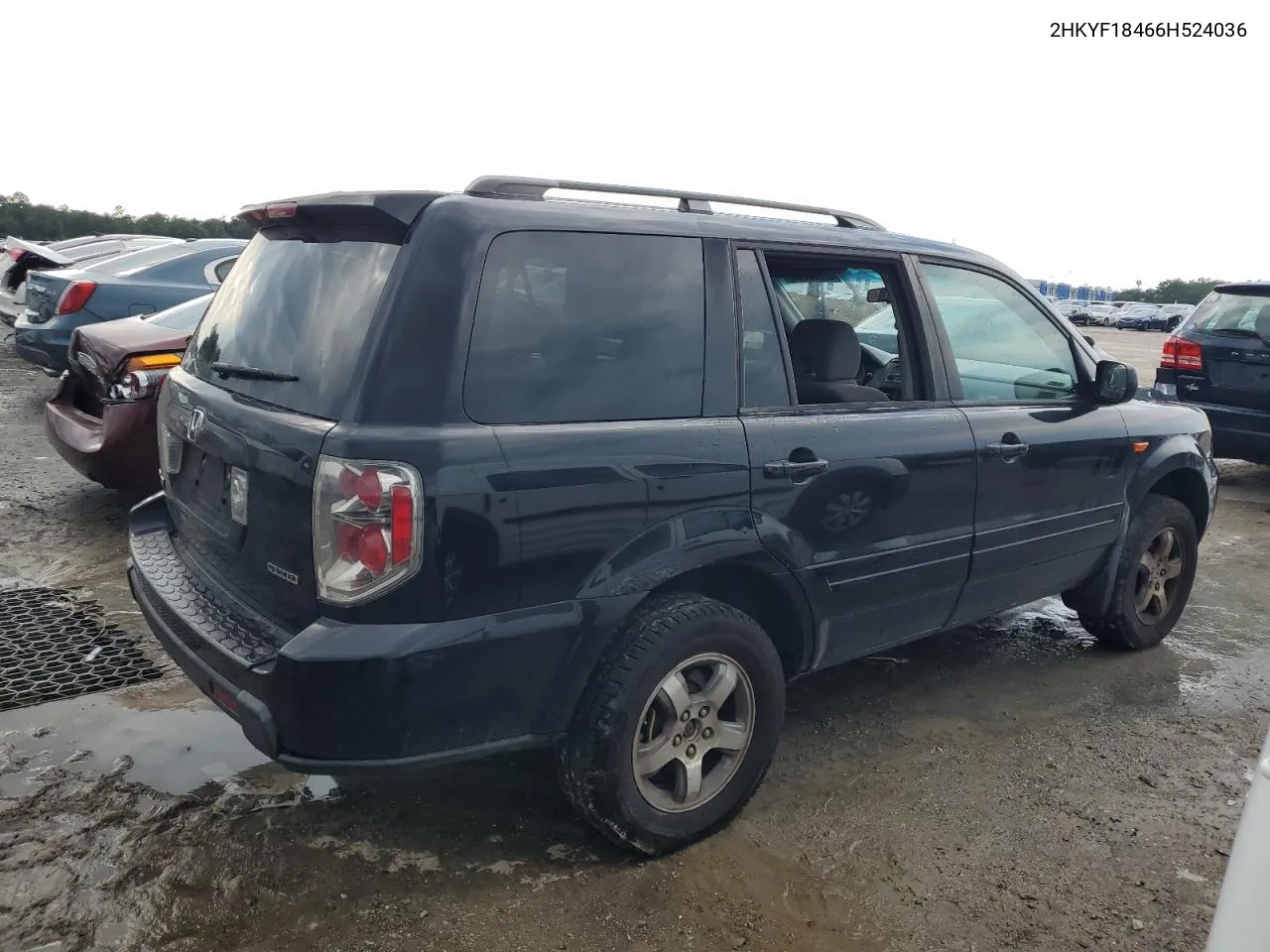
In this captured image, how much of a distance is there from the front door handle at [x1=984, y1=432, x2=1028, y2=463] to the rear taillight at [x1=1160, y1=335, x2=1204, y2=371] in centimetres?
538

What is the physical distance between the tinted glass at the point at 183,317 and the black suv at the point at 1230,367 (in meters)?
7.65

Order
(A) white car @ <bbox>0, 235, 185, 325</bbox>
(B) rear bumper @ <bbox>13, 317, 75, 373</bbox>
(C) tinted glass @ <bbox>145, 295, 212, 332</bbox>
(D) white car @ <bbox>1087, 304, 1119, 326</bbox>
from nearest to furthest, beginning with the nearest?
(C) tinted glass @ <bbox>145, 295, 212, 332</bbox> < (B) rear bumper @ <bbox>13, 317, 75, 373</bbox> < (A) white car @ <bbox>0, 235, 185, 325</bbox> < (D) white car @ <bbox>1087, 304, 1119, 326</bbox>

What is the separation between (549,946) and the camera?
96.5 inches

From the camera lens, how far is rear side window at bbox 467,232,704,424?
246cm

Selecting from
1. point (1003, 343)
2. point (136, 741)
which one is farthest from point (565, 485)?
point (1003, 343)

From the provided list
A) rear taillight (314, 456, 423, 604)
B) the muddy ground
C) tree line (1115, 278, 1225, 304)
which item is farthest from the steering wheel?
tree line (1115, 278, 1225, 304)

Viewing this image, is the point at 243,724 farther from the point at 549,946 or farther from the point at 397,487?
the point at 549,946

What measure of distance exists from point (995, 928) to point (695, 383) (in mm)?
1692

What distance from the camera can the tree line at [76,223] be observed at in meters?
32.9

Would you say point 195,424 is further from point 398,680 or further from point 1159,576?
point 1159,576

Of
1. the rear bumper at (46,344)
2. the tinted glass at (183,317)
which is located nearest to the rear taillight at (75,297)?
the rear bumper at (46,344)

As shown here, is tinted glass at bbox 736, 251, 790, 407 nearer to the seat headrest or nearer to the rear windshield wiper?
the seat headrest

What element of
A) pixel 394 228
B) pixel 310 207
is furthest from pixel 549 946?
pixel 310 207

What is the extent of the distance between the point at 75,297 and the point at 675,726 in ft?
25.4
